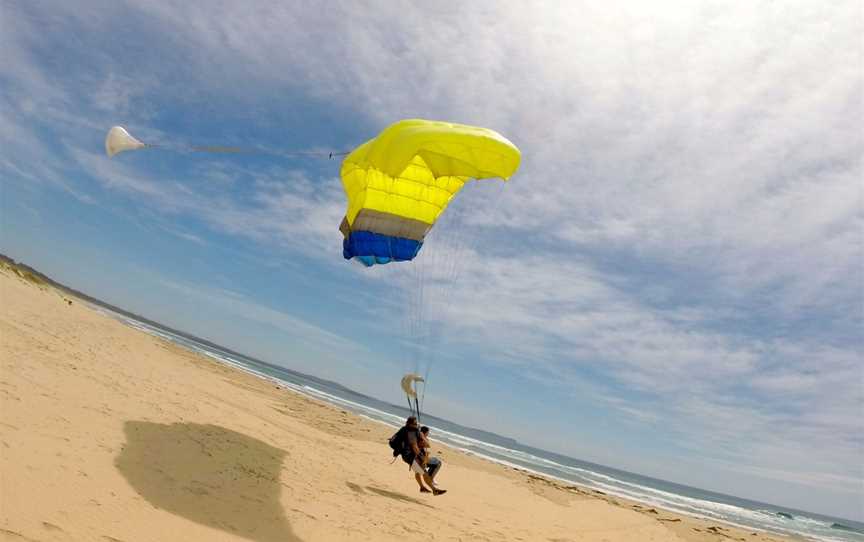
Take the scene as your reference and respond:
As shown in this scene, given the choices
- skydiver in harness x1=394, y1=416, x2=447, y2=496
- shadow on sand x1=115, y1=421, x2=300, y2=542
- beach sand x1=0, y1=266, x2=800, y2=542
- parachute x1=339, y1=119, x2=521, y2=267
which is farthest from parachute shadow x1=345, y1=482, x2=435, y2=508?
parachute x1=339, y1=119, x2=521, y2=267

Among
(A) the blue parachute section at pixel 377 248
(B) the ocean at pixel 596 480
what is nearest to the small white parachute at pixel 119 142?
(A) the blue parachute section at pixel 377 248

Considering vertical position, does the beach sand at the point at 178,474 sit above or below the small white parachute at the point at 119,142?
below

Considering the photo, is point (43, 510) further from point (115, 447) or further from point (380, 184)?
point (380, 184)

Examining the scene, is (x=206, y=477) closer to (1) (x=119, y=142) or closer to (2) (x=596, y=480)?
(1) (x=119, y=142)

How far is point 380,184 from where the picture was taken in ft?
34.8

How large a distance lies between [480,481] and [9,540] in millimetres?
12157

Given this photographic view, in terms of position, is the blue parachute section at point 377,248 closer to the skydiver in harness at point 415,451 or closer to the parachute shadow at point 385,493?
the skydiver in harness at point 415,451

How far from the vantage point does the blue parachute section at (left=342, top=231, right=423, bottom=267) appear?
36.1ft

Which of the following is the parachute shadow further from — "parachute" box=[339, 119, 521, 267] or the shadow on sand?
"parachute" box=[339, 119, 521, 267]

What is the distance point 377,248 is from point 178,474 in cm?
608

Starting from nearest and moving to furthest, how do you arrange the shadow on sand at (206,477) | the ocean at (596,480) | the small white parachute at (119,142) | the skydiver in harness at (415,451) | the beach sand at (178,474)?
the beach sand at (178,474)
the shadow on sand at (206,477)
the small white parachute at (119,142)
the skydiver in harness at (415,451)
the ocean at (596,480)

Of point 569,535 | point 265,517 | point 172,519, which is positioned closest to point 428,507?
point 569,535

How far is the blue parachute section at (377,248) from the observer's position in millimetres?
11008

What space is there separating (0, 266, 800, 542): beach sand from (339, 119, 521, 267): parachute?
4595mm
